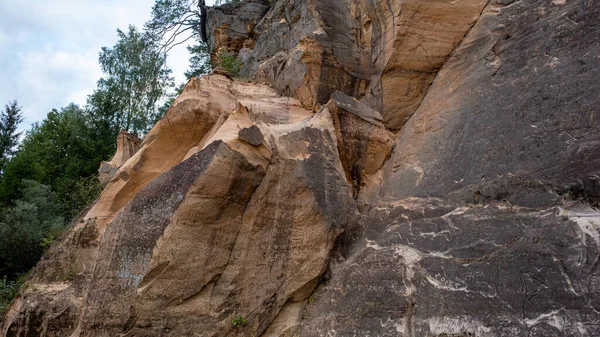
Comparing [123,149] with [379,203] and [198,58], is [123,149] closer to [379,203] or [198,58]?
[198,58]

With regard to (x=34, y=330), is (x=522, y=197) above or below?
below

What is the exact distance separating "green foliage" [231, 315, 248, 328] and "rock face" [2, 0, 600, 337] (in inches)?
1.1

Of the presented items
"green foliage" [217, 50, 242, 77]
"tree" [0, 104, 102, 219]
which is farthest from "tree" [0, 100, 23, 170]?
"green foliage" [217, 50, 242, 77]

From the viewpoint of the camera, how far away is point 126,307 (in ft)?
20.1

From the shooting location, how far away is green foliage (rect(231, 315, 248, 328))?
20.1 ft

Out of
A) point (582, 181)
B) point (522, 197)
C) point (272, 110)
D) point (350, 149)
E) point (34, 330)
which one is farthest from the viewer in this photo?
point (272, 110)

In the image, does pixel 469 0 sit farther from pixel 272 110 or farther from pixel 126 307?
pixel 126 307

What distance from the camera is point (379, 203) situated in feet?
23.2

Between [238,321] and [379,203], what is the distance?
2605 millimetres

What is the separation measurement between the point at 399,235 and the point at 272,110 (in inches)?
130

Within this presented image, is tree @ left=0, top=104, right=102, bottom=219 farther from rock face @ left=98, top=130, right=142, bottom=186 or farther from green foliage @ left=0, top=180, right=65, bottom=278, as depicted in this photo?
green foliage @ left=0, top=180, right=65, bottom=278

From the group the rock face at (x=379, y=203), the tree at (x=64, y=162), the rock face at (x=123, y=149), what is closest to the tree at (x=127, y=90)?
the tree at (x=64, y=162)

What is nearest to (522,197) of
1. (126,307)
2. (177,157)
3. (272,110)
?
(272,110)

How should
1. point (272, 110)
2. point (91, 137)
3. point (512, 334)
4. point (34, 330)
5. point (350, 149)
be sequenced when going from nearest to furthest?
point (512, 334)
point (34, 330)
point (350, 149)
point (272, 110)
point (91, 137)
